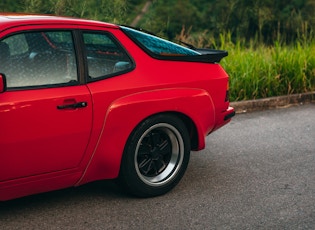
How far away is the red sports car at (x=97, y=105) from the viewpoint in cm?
429

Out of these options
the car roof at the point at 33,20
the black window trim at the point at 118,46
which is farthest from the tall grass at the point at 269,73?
the car roof at the point at 33,20

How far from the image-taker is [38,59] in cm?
445

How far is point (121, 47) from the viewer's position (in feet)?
16.1

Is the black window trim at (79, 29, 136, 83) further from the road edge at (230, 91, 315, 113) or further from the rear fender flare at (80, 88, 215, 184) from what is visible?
the road edge at (230, 91, 315, 113)

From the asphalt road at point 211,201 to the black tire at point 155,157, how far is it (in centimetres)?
11

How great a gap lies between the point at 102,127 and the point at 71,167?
0.37 meters

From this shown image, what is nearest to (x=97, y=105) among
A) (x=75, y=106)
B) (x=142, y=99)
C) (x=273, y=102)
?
(x=75, y=106)

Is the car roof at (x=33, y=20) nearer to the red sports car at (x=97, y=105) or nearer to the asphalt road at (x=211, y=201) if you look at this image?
the red sports car at (x=97, y=105)

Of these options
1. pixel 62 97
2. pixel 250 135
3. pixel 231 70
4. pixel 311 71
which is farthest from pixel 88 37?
pixel 311 71

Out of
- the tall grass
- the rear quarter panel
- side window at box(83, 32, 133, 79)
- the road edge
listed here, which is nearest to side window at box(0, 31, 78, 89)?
side window at box(83, 32, 133, 79)

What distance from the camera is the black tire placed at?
16.1 feet

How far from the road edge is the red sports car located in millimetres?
3359

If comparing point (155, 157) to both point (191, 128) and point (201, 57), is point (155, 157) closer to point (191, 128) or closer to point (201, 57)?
point (191, 128)

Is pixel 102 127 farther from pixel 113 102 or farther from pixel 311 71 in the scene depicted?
pixel 311 71
